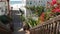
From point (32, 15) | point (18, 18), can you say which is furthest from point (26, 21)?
point (18, 18)

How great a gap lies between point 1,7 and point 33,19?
2046 millimetres

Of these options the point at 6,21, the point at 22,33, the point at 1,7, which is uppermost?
the point at 1,7

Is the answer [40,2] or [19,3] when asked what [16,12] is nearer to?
[19,3]

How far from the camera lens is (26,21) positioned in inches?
442

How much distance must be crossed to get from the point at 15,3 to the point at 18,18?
5.15 ft

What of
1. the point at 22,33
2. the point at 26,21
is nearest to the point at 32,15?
the point at 26,21

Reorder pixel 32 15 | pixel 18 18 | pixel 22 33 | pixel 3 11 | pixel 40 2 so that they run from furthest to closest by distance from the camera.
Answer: pixel 18 18 < pixel 40 2 < pixel 32 15 < pixel 3 11 < pixel 22 33

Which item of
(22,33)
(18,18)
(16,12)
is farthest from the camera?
(16,12)

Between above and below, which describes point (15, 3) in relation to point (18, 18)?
above

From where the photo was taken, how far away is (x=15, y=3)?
1477 centimetres

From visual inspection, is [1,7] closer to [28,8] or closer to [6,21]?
[6,21]

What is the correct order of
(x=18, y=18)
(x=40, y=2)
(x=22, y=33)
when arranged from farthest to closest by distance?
1. (x=18, y=18)
2. (x=40, y=2)
3. (x=22, y=33)

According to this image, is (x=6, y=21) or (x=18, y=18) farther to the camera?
(x=18, y=18)

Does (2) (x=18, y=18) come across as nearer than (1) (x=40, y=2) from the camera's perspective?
No
